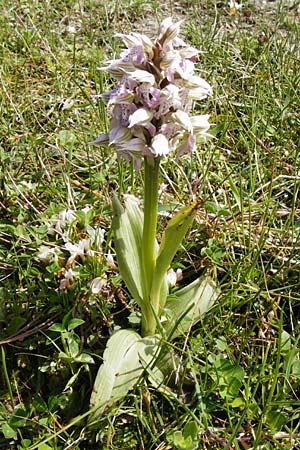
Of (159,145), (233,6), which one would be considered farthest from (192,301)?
(233,6)

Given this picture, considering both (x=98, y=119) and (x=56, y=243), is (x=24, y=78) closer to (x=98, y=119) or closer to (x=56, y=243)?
(x=98, y=119)

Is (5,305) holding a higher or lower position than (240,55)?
lower

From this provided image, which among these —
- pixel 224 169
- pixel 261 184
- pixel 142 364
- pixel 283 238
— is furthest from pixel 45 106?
pixel 142 364

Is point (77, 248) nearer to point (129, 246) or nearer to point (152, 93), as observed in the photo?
point (129, 246)

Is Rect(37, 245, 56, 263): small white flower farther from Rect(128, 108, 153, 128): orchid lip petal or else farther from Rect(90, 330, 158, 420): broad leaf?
Rect(128, 108, 153, 128): orchid lip petal

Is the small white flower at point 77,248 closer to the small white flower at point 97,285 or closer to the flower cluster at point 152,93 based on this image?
the small white flower at point 97,285

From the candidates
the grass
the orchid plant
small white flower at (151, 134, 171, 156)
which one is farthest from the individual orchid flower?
small white flower at (151, 134, 171, 156)

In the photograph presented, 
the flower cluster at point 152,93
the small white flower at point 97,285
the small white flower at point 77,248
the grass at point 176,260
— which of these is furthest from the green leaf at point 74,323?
the flower cluster at point 152,93
